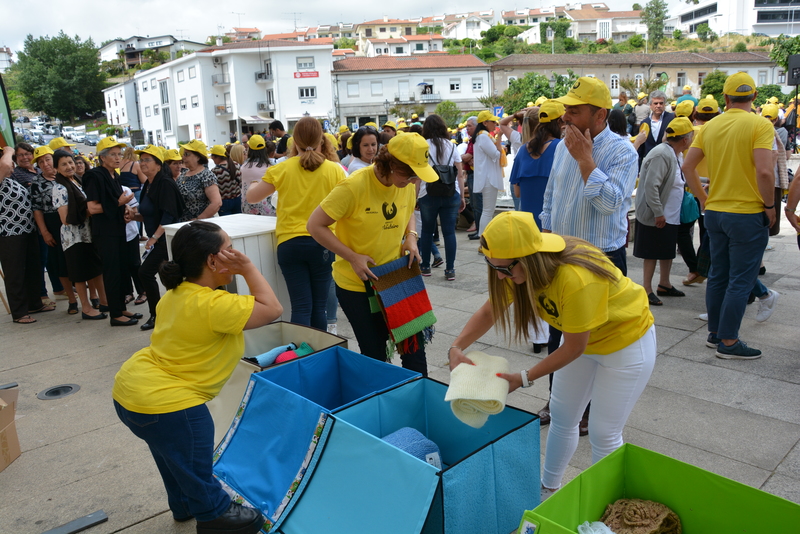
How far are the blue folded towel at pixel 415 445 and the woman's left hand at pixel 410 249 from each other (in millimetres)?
1162

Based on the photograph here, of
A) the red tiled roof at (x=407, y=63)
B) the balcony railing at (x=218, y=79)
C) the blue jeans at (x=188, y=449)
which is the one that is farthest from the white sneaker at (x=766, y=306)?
the balcony railing at (x=218, y=79)

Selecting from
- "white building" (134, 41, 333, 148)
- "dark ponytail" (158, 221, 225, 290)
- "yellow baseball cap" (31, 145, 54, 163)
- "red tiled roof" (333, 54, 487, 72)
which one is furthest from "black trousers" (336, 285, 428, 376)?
"red tiled roof" (333, 54, 487, 72)

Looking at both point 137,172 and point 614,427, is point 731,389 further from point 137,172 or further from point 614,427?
point 137,172

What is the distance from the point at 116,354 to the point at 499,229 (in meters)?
4.63

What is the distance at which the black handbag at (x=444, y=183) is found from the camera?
21.7 feet

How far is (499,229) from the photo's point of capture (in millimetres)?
2080

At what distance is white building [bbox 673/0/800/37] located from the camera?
97500 millimetres

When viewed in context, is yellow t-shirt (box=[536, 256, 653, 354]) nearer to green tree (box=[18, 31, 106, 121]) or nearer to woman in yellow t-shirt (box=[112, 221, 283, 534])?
woman in yellow t-shirt (box=[112, 221, 283, 534])

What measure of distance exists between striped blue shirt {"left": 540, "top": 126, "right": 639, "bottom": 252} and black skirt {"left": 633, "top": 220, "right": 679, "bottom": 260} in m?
2.71

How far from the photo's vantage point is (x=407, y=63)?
63375 millimetres

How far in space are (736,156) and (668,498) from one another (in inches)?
120

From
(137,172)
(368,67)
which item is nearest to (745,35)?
(368,67)

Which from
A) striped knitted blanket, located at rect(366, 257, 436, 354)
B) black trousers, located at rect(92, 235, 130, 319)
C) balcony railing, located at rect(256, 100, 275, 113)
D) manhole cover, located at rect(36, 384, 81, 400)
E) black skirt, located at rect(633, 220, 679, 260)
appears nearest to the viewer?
striped knitted blanket, located at rect(366, 257, 436, 354)

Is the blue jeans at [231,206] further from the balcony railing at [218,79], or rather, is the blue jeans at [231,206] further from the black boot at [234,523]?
the balcony railing at [218,79]
